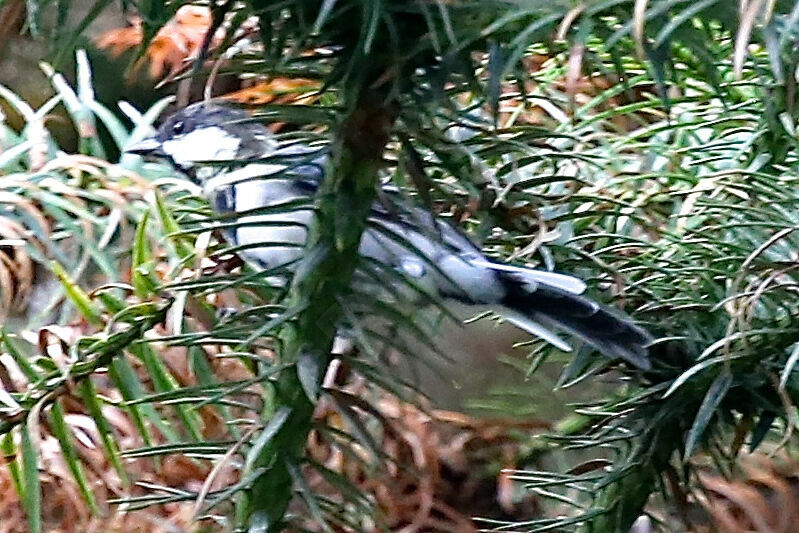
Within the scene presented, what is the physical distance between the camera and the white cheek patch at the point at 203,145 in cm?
65

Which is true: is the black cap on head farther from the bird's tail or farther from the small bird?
the bird's tail

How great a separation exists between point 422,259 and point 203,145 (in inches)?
15.3

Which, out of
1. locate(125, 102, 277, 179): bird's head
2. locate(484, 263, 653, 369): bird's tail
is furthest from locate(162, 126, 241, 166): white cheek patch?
locate(484, 263, 653, 369): bird's tail

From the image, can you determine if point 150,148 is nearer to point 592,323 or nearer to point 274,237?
point 274,237

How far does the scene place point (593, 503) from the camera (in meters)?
0.42

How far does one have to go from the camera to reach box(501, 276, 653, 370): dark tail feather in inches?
14.8

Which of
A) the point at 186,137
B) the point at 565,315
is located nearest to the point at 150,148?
the point at 186,137

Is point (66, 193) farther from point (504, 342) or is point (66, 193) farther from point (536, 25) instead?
point (536, 25)

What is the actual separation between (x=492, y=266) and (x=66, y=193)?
408 millimetres

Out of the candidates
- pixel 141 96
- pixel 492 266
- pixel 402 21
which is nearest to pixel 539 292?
pixel 492 266

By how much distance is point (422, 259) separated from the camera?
1.05 feet

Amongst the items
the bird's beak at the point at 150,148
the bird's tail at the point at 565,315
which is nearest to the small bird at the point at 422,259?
the bird's tail at the point at 565,315

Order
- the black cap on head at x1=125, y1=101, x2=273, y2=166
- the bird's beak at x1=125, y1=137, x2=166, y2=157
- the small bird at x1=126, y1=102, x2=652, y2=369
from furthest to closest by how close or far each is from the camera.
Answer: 1. the bird's beak at x1=125, y1=137, x2=166, y2=157
2. the black cap on head at x1=125, y1=101, x2=273, y2=166
3. the small bird at x1=126, y1=102, x2=652, y2=369

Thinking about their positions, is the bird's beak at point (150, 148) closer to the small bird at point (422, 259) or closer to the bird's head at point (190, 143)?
the bird's head at point (190, 143)
